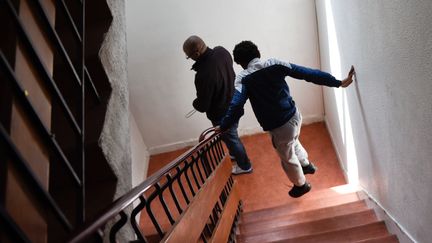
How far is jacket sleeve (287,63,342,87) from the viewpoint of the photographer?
2.66 meters

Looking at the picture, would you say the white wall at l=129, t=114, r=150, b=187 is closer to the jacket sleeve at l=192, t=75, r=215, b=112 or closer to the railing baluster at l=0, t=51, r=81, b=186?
the jacket sleeve at l=192, t=75, r=215, b=112

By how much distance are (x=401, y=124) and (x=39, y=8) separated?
1659 mm

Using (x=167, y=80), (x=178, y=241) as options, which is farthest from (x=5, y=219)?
(x=167, y=80)

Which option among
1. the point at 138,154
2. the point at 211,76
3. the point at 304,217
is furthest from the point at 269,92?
the point at 138,154

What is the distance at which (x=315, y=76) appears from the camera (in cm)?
268

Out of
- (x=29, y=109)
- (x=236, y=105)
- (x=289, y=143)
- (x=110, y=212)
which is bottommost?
(x=289, y=143)

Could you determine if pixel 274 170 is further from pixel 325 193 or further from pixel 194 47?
pixel 194 47

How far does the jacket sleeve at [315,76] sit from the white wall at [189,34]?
2.22m

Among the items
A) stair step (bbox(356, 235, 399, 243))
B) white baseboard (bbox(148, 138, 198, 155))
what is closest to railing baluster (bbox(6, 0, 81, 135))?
stair step (bbox(356, 235, 399, 243))

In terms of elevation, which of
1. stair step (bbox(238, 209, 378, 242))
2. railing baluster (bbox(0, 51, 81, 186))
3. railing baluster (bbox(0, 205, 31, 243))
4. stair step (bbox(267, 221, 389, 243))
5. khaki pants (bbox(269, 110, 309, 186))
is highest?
railing baluster (bbox(0, 51, 81, 186))

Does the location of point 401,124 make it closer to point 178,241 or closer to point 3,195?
point 178,241

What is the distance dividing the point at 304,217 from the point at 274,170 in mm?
1504

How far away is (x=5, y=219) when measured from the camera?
2.55 ft

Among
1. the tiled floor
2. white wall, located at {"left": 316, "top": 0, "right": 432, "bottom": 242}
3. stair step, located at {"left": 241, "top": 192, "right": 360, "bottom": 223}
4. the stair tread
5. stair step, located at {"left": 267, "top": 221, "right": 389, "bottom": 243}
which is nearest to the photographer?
white wall, located at {"left": 316, "top": 0, "right": 432, "bottom": 242}
